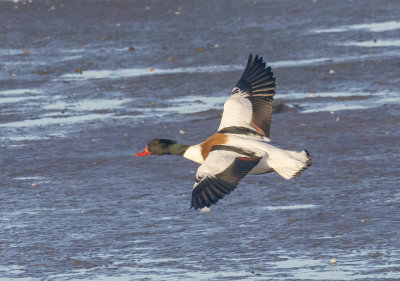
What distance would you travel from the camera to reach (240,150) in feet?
24.8

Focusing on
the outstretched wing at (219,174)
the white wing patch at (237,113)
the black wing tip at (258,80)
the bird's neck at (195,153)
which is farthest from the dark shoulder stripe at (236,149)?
the black wing tip at (258,80)

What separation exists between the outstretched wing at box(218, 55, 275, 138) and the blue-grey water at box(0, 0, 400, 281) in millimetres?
846

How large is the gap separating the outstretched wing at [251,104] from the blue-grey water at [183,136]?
0.85m

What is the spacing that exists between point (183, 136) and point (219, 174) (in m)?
5.08

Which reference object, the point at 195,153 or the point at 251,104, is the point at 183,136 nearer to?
the point at 251,104

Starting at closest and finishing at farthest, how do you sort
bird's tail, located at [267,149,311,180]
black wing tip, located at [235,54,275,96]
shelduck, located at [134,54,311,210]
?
shelduck, located at [134,54,311,210], bird's tail, located at [267,149,311,180], black wing tip, located at [235,54,275,96]

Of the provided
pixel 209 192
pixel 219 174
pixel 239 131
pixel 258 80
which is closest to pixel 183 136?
pixel 258 80

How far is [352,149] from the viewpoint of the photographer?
1112 centimetres

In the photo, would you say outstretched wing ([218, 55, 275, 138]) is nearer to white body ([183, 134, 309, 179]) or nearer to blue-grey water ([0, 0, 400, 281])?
white body ([183, 134, 309, 179])

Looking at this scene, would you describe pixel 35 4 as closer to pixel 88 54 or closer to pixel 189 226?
pixel 88 54

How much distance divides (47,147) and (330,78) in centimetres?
460

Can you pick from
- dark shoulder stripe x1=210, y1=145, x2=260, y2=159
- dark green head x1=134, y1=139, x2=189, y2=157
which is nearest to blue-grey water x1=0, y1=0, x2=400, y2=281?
dark green head x1=134, y1=139, x2=189, y2=157

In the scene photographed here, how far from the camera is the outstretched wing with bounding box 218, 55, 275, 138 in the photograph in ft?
27.3

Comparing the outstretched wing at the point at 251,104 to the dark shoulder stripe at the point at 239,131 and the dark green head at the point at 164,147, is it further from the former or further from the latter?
the dark green head at the point at 164,147
